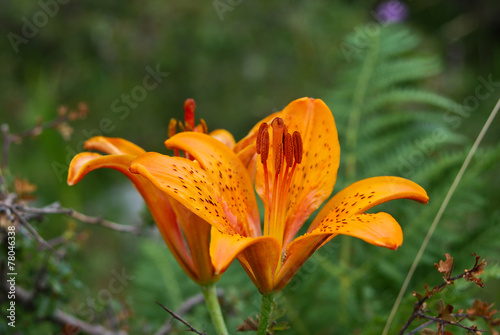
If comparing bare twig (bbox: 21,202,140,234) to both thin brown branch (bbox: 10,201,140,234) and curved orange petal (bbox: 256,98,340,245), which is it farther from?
curved orange petal (bbox: 256,98,340,245)

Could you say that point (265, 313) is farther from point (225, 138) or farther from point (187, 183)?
point (225, 138)

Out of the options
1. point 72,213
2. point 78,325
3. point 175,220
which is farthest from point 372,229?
point 78,325

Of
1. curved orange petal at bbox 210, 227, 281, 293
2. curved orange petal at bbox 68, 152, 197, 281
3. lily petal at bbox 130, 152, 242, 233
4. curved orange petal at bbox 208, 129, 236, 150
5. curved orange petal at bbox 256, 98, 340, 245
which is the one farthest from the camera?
curved orange petal at bbox 208, 129, 236, 150

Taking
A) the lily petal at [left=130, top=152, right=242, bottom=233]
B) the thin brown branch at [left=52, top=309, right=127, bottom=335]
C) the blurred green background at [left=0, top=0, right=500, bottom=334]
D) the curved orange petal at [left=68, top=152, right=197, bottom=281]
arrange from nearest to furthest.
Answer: the lily petal at [left=130, top=152, right=242, bottom=233]
the curved orange petal at [left=68, top=152, right=197, bottom=281]
the thin brown branch at [left=52, top=309, right=127, bottom=335]
the blurred green background at [left=0, top=0, right=500, bottom=334]

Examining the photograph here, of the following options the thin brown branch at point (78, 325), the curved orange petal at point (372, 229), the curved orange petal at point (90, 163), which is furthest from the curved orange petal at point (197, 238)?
the thin brown branch at point (78, 325)

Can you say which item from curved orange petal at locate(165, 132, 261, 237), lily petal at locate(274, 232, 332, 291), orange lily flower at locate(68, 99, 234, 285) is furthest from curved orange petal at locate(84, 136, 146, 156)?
lily petal at locate(274, 232, 332, 291)

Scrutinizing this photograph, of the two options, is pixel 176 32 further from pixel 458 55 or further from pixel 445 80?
pixel 458 55
